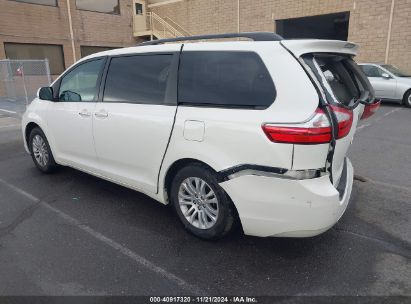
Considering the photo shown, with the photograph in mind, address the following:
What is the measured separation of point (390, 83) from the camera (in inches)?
475

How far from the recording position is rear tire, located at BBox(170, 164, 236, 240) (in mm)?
2875

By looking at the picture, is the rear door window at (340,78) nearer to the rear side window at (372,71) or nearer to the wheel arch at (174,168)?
the wheel arch at (174,168)

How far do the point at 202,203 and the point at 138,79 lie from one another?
1453 mm

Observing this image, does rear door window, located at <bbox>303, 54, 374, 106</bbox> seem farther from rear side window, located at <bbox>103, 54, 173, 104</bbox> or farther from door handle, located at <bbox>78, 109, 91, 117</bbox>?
door handle, located at <bbox>78, 109, 91, 117</bbox>

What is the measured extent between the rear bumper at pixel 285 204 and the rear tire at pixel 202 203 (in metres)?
0.16

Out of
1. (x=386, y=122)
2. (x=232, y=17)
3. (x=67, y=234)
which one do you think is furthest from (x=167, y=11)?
(x=67, y=234)

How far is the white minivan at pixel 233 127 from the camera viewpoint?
8.10 feet

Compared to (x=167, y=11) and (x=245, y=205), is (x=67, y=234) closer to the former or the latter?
(x=245, y=205)

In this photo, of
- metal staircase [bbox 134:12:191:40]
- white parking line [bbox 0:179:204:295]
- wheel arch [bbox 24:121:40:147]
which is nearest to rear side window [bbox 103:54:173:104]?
white parking line [bbox 0:179:204:295]

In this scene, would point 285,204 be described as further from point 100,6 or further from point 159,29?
point 159,29

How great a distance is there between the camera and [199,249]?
9.84 feet

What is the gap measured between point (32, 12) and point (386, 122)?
53.1ft

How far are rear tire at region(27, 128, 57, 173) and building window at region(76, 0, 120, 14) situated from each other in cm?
1574

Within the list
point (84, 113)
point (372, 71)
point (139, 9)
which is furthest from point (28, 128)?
point (139, 9)
